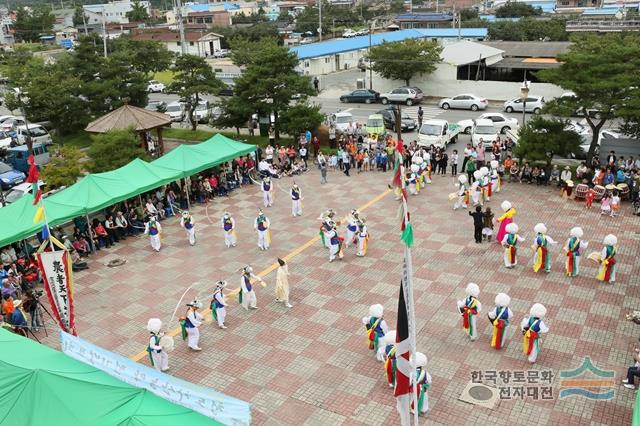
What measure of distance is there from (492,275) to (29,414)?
11626mm

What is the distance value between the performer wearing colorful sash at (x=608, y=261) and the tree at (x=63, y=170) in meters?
19.2

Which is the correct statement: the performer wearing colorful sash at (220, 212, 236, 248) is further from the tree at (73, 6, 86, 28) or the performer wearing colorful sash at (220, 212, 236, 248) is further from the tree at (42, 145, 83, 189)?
the tree at (73, 6, 86, 28)

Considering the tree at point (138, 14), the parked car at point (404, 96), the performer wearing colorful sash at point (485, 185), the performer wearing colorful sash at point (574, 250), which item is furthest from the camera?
the tree at point (138, 14)

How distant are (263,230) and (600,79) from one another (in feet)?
43.7

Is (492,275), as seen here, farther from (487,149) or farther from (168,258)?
(487,149)

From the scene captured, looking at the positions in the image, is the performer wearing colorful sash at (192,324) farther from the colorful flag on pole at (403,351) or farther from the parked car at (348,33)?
the parked car at (348,33)

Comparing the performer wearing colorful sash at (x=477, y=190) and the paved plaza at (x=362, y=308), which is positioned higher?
the performer wearing colorful sash at (x=477, y=190)

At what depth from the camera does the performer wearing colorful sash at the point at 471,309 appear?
12523 mm

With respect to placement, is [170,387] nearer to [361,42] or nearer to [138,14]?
[361,42]

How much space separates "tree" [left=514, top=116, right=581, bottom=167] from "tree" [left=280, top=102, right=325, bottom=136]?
10.2m

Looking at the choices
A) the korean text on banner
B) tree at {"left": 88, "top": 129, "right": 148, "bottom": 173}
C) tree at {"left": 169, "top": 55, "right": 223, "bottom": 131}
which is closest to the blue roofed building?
tree at {"left": 169, "top": 55, "right": 223, "bottom": 131}

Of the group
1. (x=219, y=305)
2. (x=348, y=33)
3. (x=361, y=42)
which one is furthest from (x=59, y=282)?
(x=348, y=33)

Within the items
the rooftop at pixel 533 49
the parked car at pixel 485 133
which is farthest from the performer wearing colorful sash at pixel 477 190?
Result: the rooftop at pixel 533 49

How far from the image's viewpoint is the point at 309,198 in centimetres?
2272
